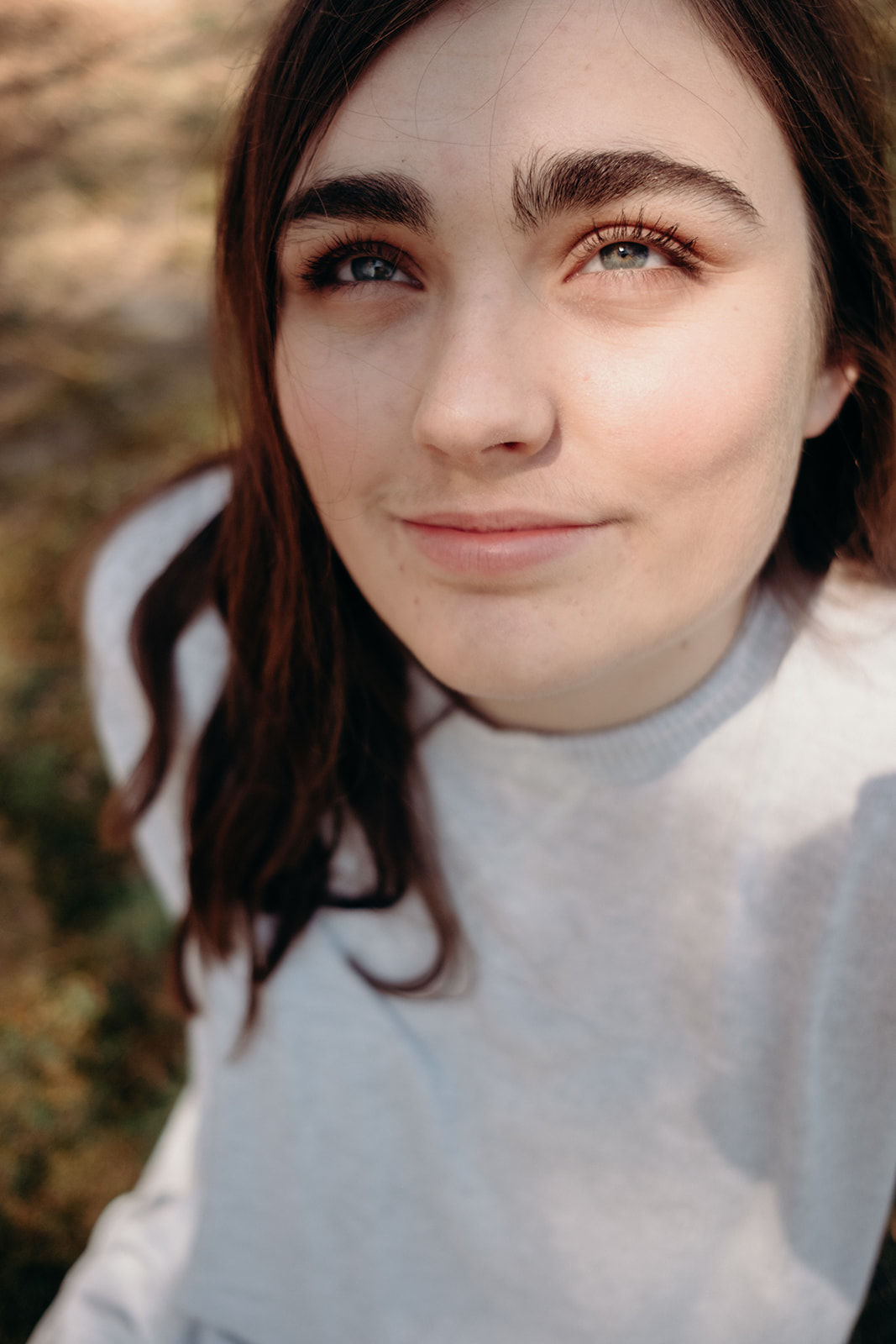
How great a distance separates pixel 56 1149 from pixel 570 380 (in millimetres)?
1921

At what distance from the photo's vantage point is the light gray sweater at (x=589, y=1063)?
1.34 m

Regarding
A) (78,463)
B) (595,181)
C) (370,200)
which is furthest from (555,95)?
(78,463)

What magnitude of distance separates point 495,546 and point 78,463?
8.45 feet

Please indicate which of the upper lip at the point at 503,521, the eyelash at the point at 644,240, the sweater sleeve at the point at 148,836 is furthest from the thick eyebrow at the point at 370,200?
the sweater sleeve at the point at 148,836

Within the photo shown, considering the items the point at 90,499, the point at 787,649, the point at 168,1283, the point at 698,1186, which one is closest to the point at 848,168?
the point at 787,649

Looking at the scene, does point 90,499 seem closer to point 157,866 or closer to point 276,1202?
point 157,866

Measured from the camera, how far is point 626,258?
1.01m

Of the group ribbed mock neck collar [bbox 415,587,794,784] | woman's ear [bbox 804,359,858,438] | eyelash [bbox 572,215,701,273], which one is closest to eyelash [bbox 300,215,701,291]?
eyelash [bbox 572,215,701,273]

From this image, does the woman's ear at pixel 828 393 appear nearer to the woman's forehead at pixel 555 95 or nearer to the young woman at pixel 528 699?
the young woman at pixel 528 699

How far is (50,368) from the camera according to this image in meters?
3.61

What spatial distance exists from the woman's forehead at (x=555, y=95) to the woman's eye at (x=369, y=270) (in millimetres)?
104

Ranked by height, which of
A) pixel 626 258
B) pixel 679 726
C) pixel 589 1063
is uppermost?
pixel 626 258

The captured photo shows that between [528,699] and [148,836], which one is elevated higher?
[528,699]

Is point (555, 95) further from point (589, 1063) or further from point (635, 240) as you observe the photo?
point (589, 1063)
